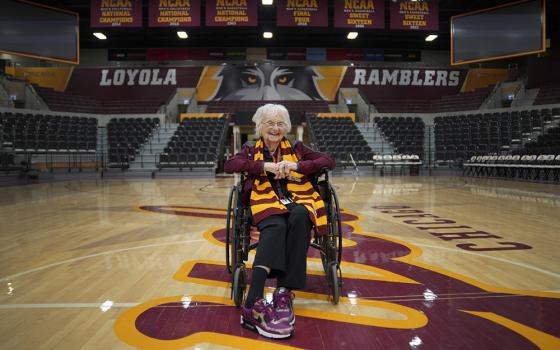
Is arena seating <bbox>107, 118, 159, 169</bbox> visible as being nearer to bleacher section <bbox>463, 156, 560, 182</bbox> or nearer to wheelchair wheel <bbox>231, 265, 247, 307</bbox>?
bleacher section <bbox>463, 156, 560, 182</bbox>

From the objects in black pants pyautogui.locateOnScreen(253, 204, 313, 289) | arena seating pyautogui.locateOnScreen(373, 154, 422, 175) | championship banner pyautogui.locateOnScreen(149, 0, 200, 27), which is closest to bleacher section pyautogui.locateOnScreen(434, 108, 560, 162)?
arena seating pyautogui.locateOnScreen(373, 154, 422, 175)

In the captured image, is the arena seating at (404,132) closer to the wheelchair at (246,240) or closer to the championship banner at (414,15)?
the championship banner at (414,15)

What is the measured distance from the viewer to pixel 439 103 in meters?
19.7

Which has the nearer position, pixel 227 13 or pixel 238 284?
pixel 238 284

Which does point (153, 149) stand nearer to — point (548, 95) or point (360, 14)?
point (360, 14)

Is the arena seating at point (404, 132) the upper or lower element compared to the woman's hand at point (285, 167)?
upper

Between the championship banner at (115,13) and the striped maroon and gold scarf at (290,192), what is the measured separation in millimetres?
11880

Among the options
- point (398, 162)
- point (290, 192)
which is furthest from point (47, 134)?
point (290, 192)

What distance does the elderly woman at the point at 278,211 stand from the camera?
6.10ft

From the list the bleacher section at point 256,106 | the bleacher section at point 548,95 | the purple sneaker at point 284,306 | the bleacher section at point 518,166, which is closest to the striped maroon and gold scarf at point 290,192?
the purple sneaker at point 284,306

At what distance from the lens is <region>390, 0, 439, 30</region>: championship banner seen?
1324 centimetres

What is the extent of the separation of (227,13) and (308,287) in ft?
39.8

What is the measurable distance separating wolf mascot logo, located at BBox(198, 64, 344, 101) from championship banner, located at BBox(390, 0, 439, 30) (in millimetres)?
7512

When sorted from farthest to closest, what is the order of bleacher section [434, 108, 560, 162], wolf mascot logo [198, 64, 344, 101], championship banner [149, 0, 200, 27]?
1. wolf mascot logo [198, 64, 344, 101]
2. bleacher section [434, 108, 560, 162]
3. championship banner [149, 0, 200, 27]
